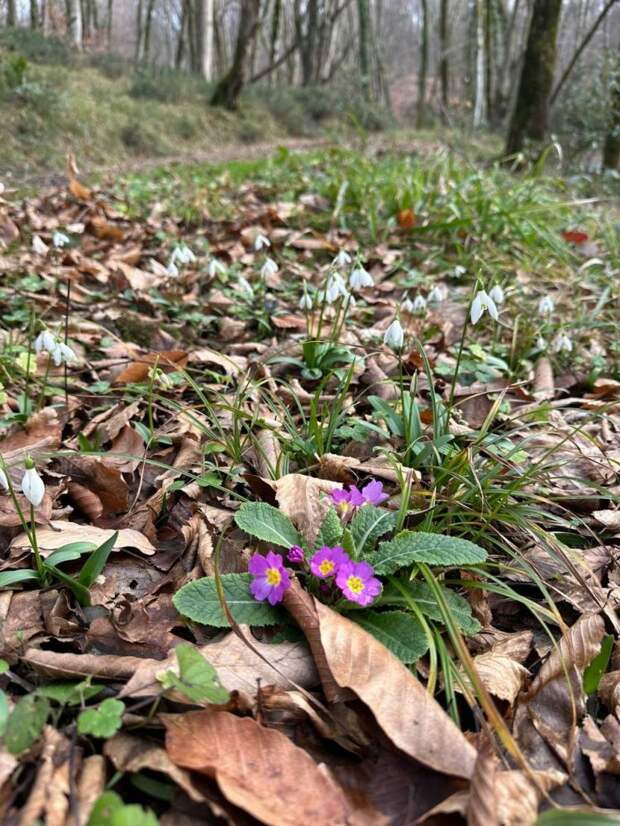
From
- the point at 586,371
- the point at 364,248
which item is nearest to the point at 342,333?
the point at 586,371

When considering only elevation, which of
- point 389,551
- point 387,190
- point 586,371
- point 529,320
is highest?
point 387,190

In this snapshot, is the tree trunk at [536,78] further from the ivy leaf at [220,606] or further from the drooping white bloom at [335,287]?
the ivy leaf at [220,606]

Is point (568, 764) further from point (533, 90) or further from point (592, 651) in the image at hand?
point (533, 90)

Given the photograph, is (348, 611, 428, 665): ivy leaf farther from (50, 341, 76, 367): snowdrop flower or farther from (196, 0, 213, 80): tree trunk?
(196, 0, 213, 80): tree trunk

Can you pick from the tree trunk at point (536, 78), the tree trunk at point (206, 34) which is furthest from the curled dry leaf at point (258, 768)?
the tree trunk at point (206, 34)

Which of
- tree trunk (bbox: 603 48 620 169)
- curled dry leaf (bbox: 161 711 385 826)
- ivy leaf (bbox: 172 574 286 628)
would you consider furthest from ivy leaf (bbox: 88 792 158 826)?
tree trunk (bbox: 603 48 620 169)

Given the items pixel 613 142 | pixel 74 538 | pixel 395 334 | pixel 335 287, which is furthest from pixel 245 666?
pixel 613 142
